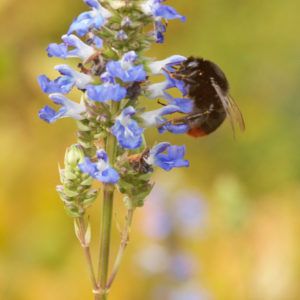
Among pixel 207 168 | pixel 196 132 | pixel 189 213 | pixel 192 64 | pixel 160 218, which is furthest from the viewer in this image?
pixel 207 168

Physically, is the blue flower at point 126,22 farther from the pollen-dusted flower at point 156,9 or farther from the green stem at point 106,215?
the green stem at point 106,215

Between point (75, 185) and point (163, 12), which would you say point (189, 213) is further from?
point (163, 12)

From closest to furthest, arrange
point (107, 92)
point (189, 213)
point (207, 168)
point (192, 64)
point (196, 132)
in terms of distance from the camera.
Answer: point (107, 92)
point (192, 64)
point (196, 132)
point (189, 213)
point (207, 168)

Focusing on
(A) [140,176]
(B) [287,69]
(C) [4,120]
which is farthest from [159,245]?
(B) [287,69]

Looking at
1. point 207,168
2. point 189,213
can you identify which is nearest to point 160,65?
point 189,213

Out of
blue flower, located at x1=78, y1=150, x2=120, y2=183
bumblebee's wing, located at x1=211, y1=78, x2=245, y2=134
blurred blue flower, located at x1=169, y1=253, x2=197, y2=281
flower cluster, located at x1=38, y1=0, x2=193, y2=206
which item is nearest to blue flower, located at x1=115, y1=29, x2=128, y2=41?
flower cluster, located at x1=38, y1=0, x2=193, y2=206

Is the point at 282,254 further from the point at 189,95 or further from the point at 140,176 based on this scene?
the point at 140,176
